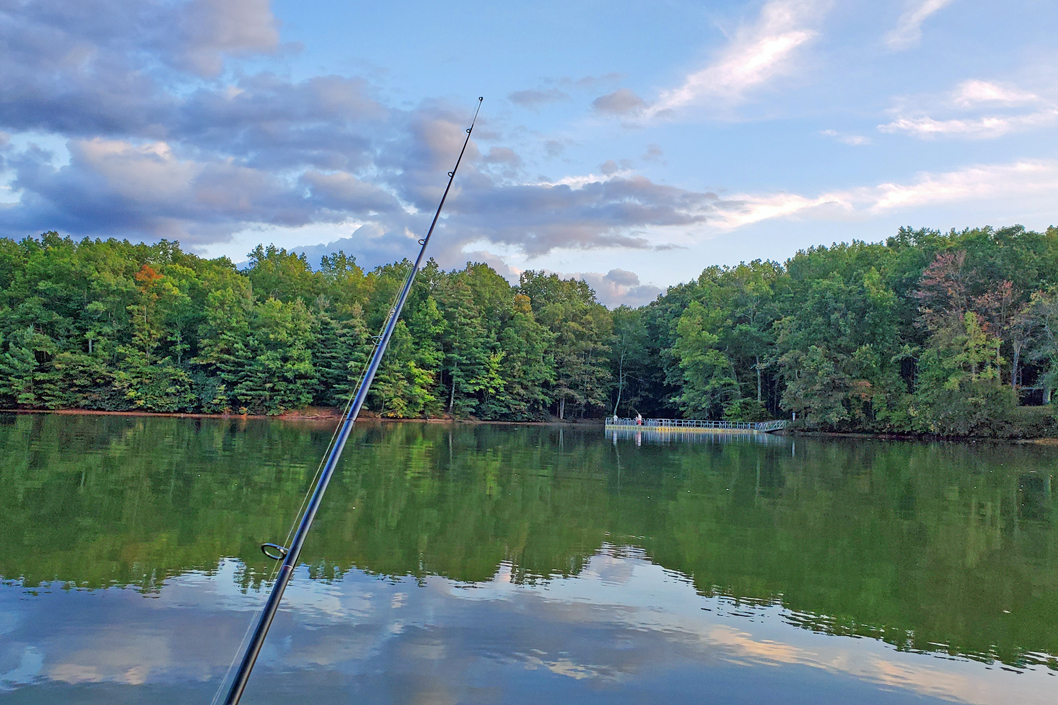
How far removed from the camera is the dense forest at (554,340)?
165 ft

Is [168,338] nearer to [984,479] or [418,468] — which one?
[418,468]

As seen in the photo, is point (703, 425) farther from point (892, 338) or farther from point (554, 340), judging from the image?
point (554, 340)

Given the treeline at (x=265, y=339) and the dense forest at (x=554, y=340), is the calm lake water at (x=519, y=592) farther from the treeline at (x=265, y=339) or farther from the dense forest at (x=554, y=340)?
the treeline at (x=265, y=339)

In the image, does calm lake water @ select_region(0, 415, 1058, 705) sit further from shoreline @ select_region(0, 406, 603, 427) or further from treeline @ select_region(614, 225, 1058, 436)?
shoreline @ select_region(0, 406, 603, 427)

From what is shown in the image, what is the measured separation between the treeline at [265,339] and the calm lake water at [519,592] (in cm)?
4151

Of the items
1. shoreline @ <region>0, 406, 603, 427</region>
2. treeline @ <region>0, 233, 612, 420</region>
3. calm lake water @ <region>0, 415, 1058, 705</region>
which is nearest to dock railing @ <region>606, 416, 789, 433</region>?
shoreline @ <region>0, 406, 603, 427</region>

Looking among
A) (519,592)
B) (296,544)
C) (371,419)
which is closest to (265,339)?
(371,419)

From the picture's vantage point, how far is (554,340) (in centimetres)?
7700

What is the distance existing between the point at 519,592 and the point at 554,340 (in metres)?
67.8

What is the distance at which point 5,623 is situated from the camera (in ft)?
23.9

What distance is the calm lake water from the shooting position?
6629 mm

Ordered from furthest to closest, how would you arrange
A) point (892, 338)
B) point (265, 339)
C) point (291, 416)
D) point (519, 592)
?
Answer: point (265, 339), point (291, 416), point (892, 338), point (519, 592)

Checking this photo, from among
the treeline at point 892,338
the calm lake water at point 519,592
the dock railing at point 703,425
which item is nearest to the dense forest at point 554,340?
the treeline at point 892,338

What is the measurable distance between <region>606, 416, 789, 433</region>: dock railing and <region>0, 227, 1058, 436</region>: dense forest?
1865 millimetres
